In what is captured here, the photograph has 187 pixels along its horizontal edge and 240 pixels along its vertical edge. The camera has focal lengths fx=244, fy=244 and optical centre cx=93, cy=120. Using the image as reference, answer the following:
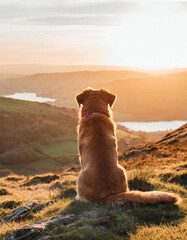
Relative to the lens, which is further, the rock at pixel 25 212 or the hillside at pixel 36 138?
the hillside at pixel 36 138

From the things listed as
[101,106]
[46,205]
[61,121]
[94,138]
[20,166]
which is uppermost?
[61,121]

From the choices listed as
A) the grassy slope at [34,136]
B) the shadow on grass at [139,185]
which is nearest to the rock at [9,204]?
the shadow on grass at [139,185]

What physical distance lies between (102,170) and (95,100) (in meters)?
2.21

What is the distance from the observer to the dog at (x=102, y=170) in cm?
505

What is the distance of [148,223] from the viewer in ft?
14.7

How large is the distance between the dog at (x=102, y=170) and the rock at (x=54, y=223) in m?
0.61

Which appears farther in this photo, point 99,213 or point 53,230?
point 99,213

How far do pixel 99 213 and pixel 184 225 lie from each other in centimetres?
153

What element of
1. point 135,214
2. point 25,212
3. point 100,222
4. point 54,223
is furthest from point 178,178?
point 54,223

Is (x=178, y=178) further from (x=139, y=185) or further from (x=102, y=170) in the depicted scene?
(x=102, y=170)

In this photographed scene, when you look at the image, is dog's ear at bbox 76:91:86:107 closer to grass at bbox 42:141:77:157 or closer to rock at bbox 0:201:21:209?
rock at bbox 0:201:21:209

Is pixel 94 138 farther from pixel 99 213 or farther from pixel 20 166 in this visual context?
pixel 20 166

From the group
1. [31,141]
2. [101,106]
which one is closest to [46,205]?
[101,106]

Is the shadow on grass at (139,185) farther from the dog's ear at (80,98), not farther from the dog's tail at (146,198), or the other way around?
the dog's ear at (80,98)
